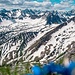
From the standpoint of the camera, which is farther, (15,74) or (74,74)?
(15,74)

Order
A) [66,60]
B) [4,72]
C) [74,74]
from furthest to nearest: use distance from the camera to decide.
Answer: [4,72] < [66,60] < [74,74]

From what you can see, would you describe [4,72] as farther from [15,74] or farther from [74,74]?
[74,74]

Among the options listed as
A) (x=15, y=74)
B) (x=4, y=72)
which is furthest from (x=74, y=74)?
(x=4, y=72)

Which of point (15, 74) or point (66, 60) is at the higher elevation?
point (66, 60)

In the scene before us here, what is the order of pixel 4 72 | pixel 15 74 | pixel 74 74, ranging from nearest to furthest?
pixel 74 74, pixel 15 74, pixel 4 72

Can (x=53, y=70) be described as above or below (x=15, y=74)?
above

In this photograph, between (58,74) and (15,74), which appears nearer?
(58,74)

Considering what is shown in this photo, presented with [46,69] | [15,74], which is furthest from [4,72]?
[46,69]

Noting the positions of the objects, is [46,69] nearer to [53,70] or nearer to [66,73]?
[53,70]

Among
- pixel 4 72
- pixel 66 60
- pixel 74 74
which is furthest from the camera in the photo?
pixel 4 72
